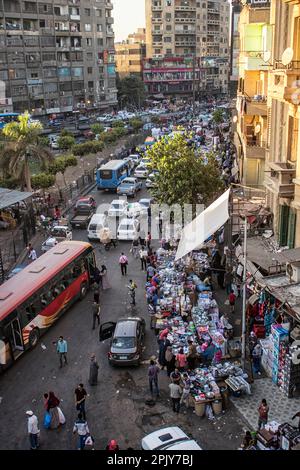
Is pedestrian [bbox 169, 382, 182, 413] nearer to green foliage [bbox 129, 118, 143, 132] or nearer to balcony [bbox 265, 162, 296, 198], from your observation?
balcony [bbox 265, 162, 296, 198]

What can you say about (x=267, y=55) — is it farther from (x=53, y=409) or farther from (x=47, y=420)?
(x=47, y=420)

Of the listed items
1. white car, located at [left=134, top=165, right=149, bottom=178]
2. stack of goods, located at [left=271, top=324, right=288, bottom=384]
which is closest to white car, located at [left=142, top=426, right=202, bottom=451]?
stack of goods, located at [left=271, top=324, right=288, bottom=384]

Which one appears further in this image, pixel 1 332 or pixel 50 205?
pixel 50 205

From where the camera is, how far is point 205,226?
66.7 feet

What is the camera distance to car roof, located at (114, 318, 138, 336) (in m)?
18.8

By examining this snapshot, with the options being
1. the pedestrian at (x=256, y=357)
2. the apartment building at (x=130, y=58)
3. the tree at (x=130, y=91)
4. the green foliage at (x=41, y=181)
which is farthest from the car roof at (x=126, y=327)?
the apartment building at (x=130, y=58)

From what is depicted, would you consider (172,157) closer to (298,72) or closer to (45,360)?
(298,72)

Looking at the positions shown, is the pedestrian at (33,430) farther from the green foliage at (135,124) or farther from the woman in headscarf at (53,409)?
the green foliage at (135,124)

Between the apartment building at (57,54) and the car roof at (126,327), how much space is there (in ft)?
224

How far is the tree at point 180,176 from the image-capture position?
90.7 feet

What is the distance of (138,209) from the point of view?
35906 mm

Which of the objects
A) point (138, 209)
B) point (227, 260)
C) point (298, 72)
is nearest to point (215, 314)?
point (227, 260)

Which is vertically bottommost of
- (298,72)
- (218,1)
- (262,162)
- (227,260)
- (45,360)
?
(45,360)
